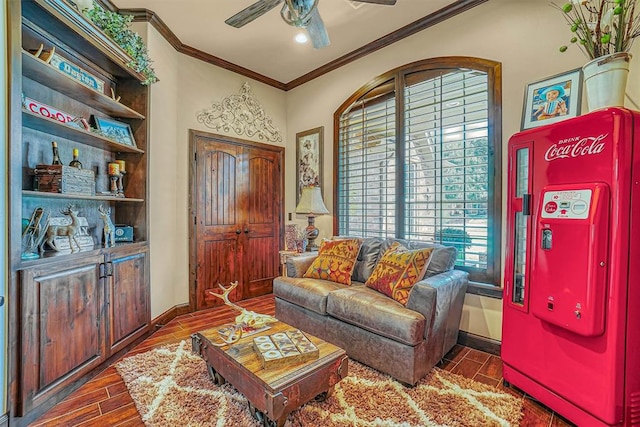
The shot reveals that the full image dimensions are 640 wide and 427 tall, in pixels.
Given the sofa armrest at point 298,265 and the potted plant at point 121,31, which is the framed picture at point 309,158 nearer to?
the sofa armrest at point 298,265

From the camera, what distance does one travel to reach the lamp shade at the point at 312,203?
3.68m

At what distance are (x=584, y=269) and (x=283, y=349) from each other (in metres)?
1.62

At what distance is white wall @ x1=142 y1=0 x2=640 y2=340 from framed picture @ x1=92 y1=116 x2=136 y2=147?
242mm

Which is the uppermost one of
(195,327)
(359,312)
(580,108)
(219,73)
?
(219,73)

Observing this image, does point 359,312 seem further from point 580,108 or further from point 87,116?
point 87,116

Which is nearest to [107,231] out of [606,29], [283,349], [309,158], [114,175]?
[114,175]

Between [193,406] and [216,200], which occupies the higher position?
[216,200]

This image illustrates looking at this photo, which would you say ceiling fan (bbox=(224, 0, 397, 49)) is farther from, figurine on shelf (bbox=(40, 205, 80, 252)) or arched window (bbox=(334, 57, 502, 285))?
figurine on shelf (bbox=(40, 205, 80, 252))

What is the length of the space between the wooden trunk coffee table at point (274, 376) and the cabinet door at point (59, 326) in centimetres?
91

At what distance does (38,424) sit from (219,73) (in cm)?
368

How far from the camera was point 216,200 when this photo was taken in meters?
3.77

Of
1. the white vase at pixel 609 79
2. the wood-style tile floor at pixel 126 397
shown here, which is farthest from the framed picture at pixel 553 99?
the wood-style tile floor at pixel 126 397

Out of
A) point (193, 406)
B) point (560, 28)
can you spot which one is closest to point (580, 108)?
point (560, 28)

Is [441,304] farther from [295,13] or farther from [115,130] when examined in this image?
[115,130]
